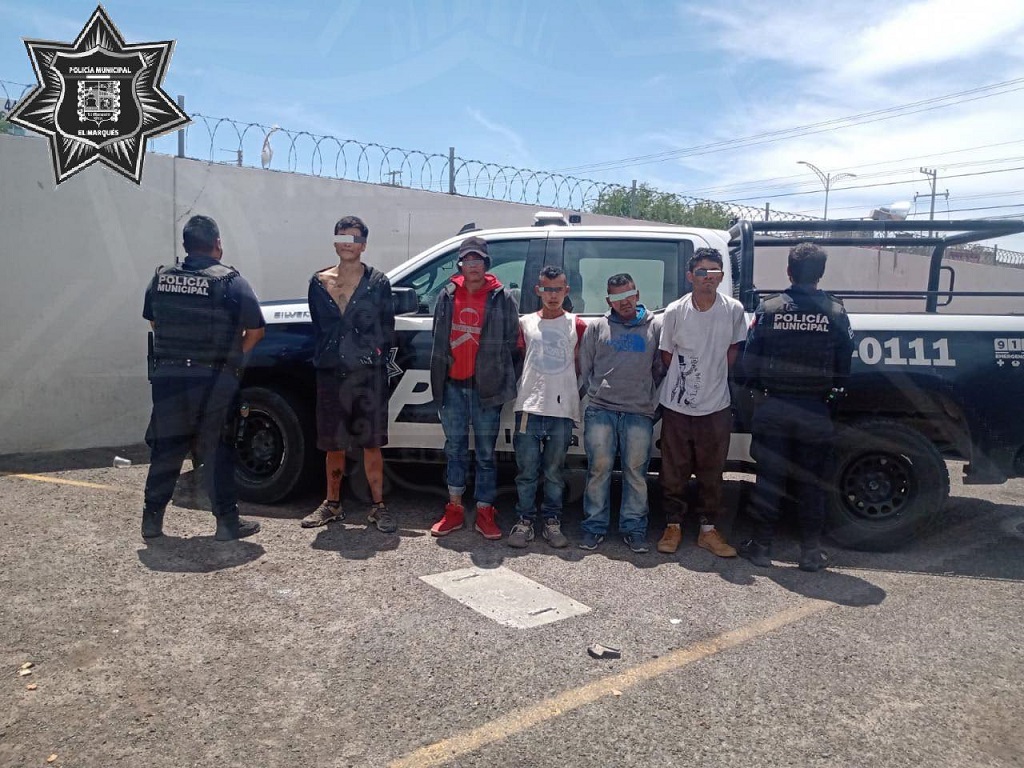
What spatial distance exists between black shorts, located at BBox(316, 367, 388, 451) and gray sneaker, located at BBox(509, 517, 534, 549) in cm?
103

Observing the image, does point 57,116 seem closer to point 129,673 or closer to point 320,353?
point 320,353

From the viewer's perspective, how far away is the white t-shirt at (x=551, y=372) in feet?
15.4

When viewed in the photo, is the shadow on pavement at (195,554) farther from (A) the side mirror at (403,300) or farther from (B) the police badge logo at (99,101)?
(B) the police badge logo at (99,101)

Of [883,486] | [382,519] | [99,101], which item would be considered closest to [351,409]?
[382,519]

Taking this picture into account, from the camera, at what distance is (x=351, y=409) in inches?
196

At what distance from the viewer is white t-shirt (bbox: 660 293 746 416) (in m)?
4.62

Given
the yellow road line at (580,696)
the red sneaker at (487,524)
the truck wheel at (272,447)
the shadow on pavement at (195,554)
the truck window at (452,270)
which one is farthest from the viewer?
the truck wheel at (272,447)

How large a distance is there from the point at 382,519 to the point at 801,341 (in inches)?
110

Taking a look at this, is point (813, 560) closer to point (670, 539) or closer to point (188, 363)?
point (670, 539)

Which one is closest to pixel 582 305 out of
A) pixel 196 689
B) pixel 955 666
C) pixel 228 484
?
pixel 228 484

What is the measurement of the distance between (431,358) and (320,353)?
0.71 m

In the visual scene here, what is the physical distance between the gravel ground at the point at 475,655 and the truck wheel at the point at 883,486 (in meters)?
0.16

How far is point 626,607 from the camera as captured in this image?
3.92 meters

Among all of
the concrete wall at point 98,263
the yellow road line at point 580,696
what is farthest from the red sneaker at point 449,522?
the concrete wall at point 98,263
